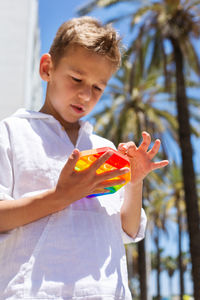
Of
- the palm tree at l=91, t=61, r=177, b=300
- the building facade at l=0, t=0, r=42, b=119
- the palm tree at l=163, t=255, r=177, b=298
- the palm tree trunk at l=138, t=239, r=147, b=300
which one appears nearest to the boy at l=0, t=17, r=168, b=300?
the building facade at l=0, t=0, r=42, b=119

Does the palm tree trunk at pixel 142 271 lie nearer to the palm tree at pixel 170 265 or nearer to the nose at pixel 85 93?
the nose at pixel 85 93

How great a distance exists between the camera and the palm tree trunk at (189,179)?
9.00 m

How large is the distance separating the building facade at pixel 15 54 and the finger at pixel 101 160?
632 cm

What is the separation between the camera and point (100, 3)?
10922 mm

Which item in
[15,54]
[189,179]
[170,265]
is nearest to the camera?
[15,54]

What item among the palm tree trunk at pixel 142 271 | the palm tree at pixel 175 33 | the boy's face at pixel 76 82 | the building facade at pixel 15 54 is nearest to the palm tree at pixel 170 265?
the palm tree trunk at pixel 142 271

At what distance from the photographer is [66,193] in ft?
3.60

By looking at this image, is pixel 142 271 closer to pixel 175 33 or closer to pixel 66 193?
pixel 175 33

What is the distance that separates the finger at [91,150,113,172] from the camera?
105 cm

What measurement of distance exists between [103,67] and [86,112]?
7.2 inches

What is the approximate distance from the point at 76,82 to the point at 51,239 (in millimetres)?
571

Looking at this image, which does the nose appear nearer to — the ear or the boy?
the boy

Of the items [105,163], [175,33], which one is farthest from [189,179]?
[105,163]

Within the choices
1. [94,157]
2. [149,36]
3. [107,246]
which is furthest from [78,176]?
[149,36]
